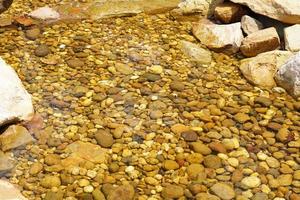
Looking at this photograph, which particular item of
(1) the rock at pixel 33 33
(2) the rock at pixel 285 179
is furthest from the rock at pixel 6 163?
(2) the rock at pixel 285 179

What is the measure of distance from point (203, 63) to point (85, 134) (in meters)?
1.38

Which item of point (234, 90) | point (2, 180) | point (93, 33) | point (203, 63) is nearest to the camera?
point (2, 180)

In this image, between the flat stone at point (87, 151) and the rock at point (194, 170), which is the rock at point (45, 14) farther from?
the rock at point (194, 170)

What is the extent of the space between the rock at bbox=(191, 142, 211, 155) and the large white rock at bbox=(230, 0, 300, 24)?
5.56ft

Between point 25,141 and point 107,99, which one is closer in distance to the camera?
point 25,141

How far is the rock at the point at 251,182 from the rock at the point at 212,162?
7.9 inches

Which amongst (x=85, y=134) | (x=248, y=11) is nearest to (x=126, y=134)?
(x=85, y=134)

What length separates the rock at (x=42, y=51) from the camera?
4291 millimetres

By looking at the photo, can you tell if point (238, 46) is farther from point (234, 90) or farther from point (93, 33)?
point (93, 33)

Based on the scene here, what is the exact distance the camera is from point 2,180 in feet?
9.99

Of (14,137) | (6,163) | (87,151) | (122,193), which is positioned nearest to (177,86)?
(87,151)

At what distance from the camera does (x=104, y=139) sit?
11.3 ft

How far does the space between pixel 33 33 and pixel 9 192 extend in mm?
2056

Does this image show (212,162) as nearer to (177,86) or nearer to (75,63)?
(177,86)
